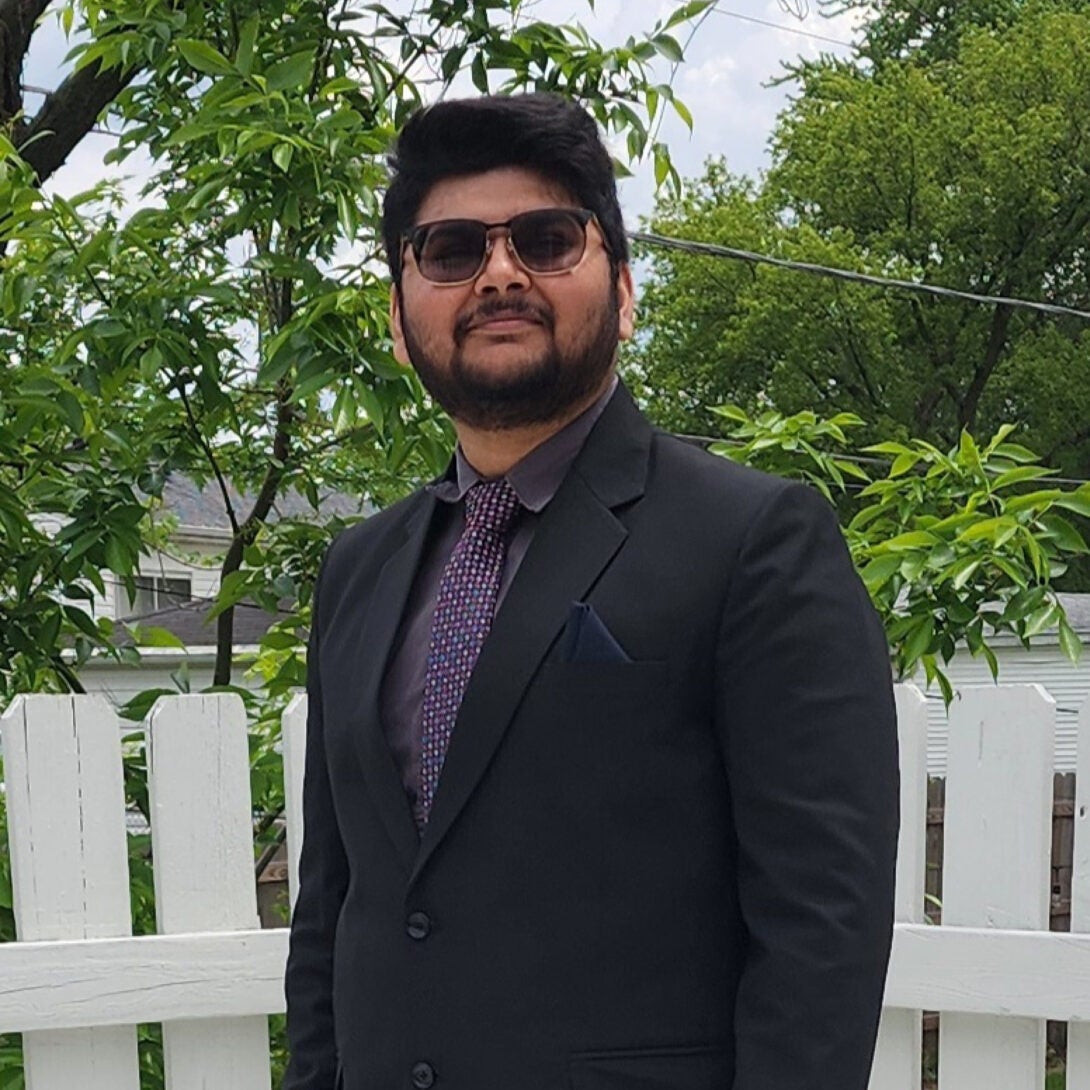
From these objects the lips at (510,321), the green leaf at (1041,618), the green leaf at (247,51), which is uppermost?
the green leaf at (247,51)

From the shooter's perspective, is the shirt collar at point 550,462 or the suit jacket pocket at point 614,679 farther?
the shirt collar at point 550,462

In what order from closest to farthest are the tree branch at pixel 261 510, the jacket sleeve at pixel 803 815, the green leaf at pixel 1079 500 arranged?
the jacket sleeve at pixel 803 815 → the green leaf at pixel 1079 500 → the tree branch at pixel 261 510

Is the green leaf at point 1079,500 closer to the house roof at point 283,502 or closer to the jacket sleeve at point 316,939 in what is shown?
the jacket sleeve at point 316,939

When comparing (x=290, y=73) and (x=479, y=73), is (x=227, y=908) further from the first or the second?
(x=479, y=73)

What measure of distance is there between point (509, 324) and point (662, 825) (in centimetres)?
48

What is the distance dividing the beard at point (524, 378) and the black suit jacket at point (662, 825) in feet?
0.30

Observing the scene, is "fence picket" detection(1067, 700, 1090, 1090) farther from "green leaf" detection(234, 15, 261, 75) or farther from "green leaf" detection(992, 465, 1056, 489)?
"green leaf" detection(234, 15, 261, 75)

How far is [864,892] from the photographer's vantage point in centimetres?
130

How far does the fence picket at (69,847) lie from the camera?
211 centimetres

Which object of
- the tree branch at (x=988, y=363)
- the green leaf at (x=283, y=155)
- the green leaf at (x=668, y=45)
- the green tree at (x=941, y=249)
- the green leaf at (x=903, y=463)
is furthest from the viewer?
the tree branch at (x=988, y=363)

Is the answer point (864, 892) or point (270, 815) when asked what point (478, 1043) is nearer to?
point (864, 892)

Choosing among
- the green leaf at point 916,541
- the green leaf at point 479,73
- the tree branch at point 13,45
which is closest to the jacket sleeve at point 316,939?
the green leaf at point 916,541

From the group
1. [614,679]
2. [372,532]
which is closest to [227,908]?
[372,532]

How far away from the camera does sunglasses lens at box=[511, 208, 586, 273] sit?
4.77ft
